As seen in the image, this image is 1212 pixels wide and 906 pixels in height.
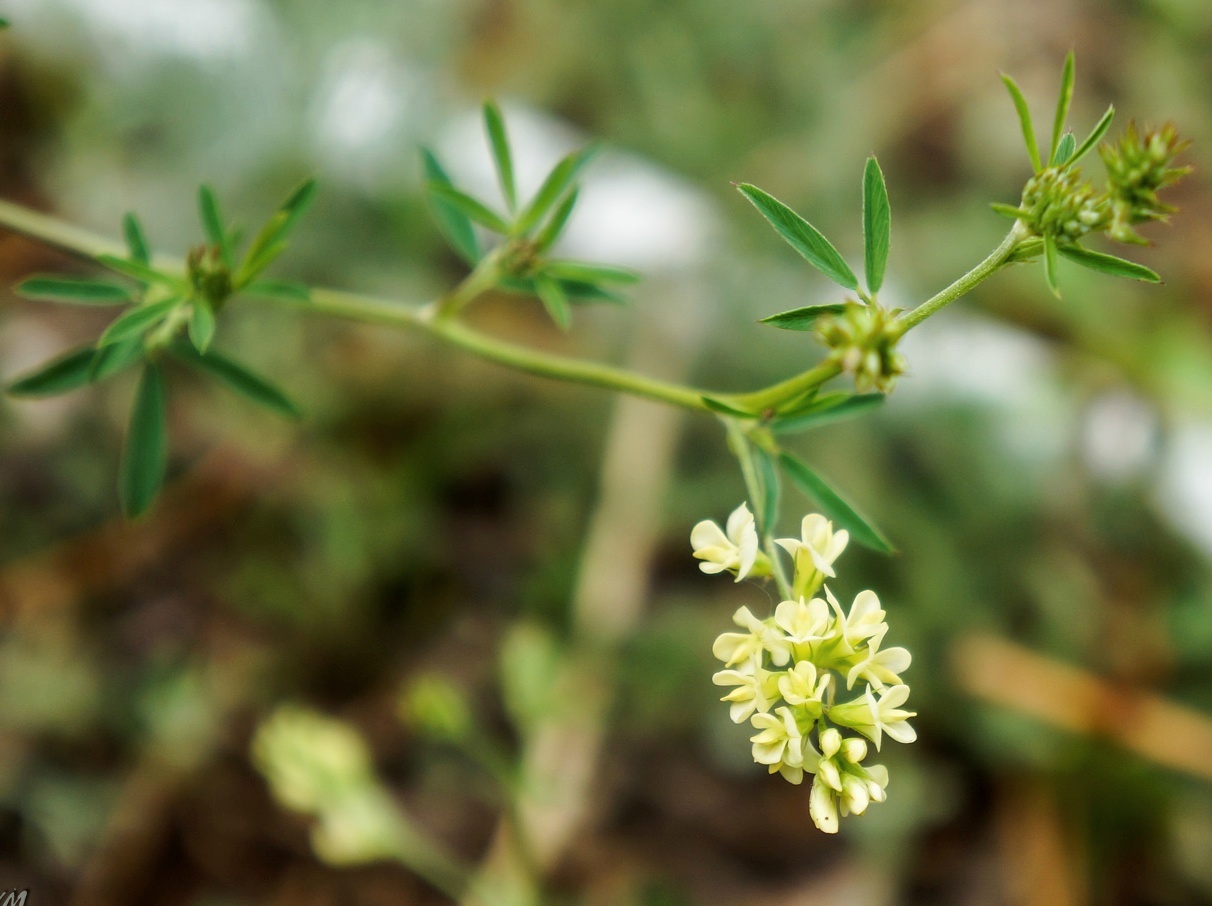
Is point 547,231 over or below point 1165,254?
below

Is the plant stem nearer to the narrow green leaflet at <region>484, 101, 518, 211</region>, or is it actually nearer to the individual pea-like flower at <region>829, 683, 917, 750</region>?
the narrow green leaflet at <region>484, 101, 518, 211</region>

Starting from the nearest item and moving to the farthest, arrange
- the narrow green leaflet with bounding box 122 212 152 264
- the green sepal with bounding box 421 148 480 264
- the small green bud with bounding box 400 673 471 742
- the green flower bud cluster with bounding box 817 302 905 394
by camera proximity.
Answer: the green flower bud cluster with bounding box 817 302 905 394 → the narrow green leaflet with bounding box 122 212 152 264 → the green sepal with bounding box 421 148 480 264 → the small green bud with bounding box 400 673 471 742

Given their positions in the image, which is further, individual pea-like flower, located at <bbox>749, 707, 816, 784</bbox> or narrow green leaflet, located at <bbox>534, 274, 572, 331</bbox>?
narrow green leaflet, located at <bbox>534, 274, 572, 331</bbox>

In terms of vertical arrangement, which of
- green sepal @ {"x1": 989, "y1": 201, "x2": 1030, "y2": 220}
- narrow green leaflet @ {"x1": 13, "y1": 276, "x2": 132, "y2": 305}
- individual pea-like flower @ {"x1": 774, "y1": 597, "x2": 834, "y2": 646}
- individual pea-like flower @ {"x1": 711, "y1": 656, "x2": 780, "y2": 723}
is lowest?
individual pea-like flower @ {"x1": 711, "y1": 656, "x2": 780, "y2": 723}

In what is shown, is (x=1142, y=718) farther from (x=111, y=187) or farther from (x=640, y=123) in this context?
(x=111, y=187)

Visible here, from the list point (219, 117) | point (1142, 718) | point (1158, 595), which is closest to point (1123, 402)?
point (1158, 595)

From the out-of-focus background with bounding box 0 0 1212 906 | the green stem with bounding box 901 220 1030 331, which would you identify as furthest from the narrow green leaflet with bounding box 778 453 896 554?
the out-of-focus background with bounding box 0 0 1212 906

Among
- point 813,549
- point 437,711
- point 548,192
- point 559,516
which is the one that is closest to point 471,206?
point 548,192
